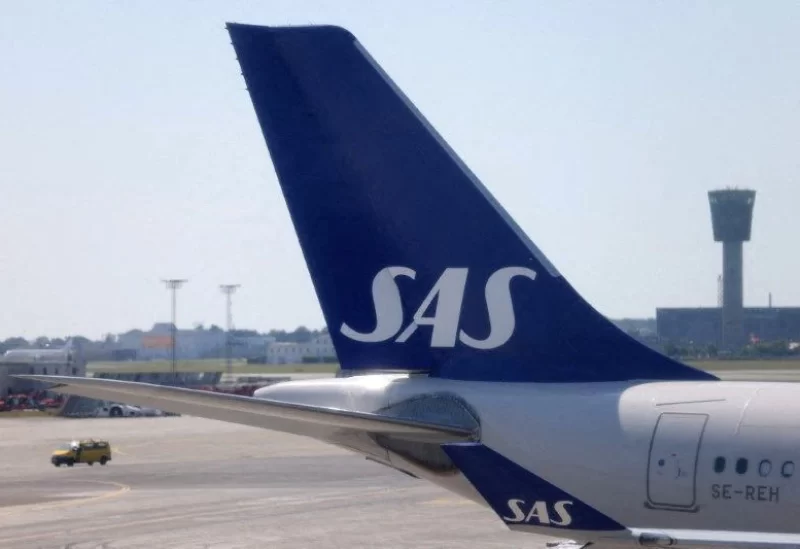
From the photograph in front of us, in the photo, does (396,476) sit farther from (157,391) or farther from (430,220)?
(157,391)

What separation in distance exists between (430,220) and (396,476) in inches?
1028

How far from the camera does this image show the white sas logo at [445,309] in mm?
14805

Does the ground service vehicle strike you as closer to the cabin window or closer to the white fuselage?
the white fuselage

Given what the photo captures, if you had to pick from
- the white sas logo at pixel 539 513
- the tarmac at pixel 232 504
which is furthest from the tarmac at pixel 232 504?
the white sas logo at pixel 539 513

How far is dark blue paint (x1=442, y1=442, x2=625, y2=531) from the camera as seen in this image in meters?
13.3

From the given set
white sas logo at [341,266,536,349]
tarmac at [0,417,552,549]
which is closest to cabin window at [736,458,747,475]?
white sas logo at [341,266,536,349]

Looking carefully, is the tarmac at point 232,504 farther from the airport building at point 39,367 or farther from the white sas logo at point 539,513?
the airport building at point 39,367

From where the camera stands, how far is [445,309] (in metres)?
15.0

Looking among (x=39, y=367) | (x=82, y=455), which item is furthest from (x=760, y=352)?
(x=82, y=455)

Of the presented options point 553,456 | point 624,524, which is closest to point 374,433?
point 553,456

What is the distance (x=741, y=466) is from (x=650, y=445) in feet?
3.33

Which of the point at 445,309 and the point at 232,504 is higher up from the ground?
the point at 445,309

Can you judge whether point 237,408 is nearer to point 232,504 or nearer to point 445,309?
point 445,309

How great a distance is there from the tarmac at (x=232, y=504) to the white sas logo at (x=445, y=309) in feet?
26.9
